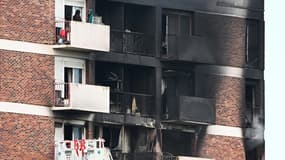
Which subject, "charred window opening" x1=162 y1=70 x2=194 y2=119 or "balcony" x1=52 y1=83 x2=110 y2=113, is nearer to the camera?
"balcony" x1=52 y1=83 x2=110 y2=113

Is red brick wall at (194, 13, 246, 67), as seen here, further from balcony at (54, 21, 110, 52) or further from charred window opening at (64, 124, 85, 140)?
charred window opening at (64, 124, 85, 140)

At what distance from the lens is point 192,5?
113000mm

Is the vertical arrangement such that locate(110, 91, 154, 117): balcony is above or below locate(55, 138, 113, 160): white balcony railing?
above

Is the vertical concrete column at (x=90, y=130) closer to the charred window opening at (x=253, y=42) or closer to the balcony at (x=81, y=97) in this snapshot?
the balcony at (x=81, y=97)

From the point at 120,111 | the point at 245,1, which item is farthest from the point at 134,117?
the point at 245,1

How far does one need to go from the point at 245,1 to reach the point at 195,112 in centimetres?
725

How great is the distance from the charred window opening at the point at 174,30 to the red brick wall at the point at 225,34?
1.63ft

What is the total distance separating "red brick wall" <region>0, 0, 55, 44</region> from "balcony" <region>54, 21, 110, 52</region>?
47 cm

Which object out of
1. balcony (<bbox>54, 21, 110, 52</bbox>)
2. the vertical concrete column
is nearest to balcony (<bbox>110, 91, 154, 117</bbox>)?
the vertical concrete column

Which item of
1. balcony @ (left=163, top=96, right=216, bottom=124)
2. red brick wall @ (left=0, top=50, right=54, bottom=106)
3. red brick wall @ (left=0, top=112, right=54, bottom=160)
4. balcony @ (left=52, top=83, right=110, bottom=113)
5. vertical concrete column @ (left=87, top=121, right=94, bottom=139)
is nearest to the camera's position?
red brick wall @ (left=0, top=112, right=54, bottom=160)

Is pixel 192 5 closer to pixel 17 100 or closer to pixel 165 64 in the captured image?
pixel 165 64

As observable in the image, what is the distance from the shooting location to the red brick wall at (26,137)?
105 m

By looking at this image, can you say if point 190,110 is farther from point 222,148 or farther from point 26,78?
point 26,78

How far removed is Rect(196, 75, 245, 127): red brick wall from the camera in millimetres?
113625
